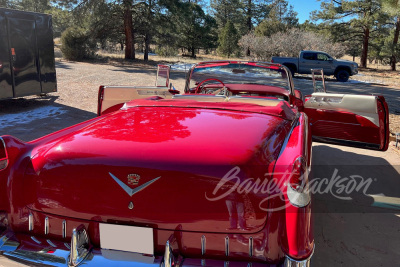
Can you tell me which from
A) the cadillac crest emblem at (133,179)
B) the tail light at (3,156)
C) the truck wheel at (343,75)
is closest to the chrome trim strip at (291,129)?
the cadillac crest emblem at (133,179)

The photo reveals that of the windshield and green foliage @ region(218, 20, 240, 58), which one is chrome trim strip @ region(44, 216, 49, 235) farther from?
green foliage @ region(218, 20, 240, 58)

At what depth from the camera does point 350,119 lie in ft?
12.9

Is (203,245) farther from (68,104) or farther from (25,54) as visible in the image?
(68,104)

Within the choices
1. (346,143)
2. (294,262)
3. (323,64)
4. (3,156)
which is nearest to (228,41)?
(323,64)

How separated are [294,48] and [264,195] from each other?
2465 cm

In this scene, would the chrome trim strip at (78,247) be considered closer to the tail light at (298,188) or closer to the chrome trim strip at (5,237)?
the chrome trim strip at (5,237)

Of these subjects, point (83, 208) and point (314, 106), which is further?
point (314, 106)

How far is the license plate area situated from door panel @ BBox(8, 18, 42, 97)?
784 cm

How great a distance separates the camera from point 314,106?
13.7 feet

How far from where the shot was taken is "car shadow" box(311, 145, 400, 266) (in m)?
2.90

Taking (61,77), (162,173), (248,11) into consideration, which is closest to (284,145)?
(162,173)

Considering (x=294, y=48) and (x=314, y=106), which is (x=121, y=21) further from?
(x=314, y=106)

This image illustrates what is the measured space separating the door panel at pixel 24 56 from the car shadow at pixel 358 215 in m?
7.28

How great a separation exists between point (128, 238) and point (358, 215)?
2.70 meters
